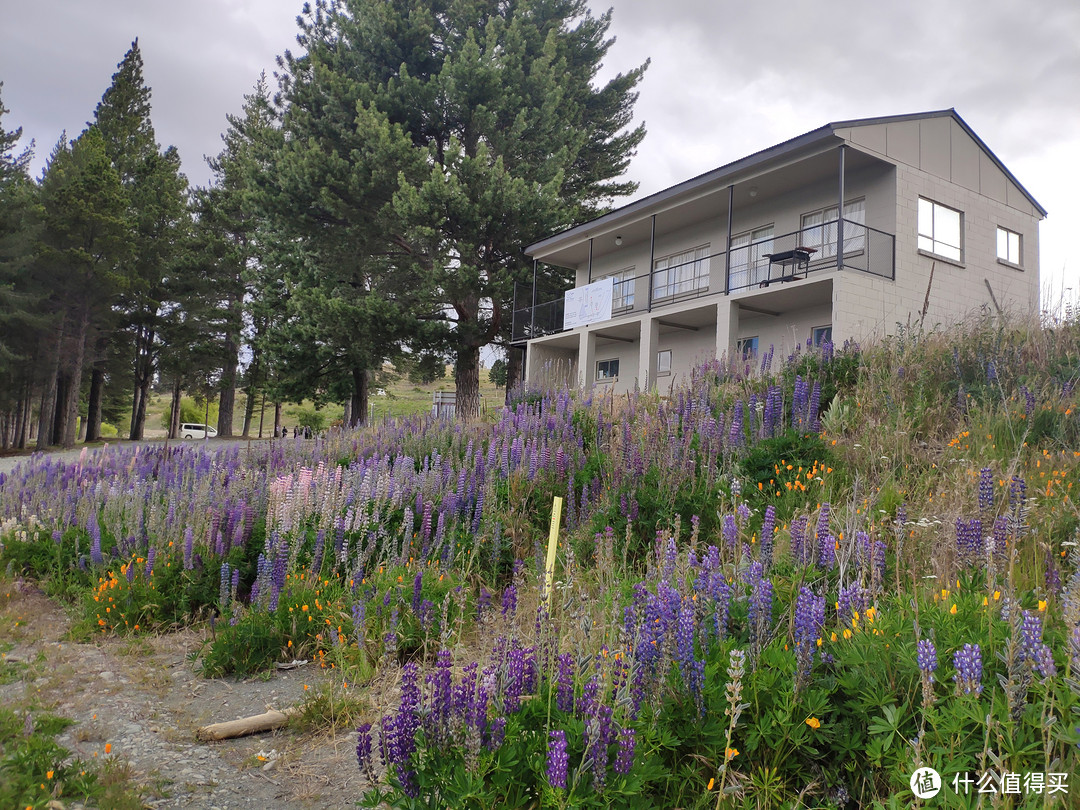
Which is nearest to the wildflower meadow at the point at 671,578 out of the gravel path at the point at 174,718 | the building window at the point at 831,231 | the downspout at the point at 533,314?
the gravel path at the point at 174,718

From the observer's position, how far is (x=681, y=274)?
20.6 meters

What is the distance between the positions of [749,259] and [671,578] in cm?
1649

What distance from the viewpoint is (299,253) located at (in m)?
23.8

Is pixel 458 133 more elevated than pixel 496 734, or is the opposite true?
pixel 458 133

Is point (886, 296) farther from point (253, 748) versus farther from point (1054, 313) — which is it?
point (253, 748)

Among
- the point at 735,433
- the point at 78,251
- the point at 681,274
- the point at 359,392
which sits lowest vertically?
the point at 735,433

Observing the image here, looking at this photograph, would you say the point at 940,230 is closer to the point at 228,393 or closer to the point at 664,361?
the point at 664,361

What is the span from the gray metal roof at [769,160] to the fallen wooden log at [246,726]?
14662 millimetres

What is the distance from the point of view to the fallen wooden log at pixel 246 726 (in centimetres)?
341

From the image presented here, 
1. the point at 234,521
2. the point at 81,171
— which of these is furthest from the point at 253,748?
the point at 81,171

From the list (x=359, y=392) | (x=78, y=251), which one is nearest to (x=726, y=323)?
(x=359, y=392)

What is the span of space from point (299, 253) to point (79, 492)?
17.9m

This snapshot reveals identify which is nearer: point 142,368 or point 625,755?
point 625,755

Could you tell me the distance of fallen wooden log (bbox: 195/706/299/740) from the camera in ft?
11.2
